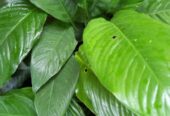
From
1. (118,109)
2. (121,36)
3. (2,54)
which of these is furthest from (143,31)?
(2,54)

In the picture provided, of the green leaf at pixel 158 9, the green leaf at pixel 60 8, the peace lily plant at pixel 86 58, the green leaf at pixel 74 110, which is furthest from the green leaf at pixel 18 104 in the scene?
the green leaf at pixel 158 9

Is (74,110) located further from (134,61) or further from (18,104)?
(134,61)

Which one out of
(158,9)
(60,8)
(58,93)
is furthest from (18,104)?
(158,9)

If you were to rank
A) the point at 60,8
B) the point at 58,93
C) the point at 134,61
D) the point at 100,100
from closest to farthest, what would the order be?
the point at 134,61, the point at 100,100, the point at 58,93, the point at 60,8

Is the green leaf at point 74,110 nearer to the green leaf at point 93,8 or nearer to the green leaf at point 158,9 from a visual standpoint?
the green leaf at point 93,8

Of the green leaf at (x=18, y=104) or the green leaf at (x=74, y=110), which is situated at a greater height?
the green leaf at (x=18, y=104)

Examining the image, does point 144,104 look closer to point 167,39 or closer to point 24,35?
point 167,39
